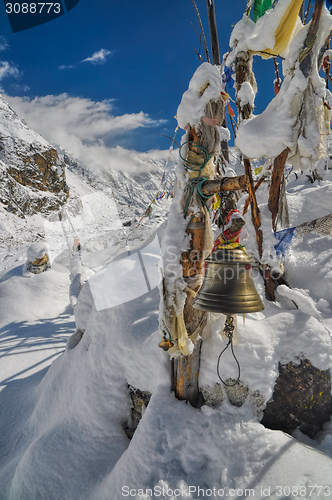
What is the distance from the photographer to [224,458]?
183 cm

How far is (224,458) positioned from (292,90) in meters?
2.88

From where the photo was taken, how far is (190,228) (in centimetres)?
212

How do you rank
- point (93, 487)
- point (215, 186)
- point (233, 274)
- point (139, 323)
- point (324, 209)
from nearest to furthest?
point (233, 274) → point (215, 186) → point (93, 487) → point (139, 323) → point (324, 209)

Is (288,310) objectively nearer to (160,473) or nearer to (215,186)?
(215,186)

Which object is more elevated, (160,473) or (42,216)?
(42,216)

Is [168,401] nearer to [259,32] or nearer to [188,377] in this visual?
[188,377]

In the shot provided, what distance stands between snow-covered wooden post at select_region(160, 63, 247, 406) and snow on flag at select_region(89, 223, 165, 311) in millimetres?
1230

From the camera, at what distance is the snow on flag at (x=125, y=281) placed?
3.32 m

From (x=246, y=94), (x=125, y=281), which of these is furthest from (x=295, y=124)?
(x=125, y=281)

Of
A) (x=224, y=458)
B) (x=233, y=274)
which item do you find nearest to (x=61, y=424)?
(x=224, y=458)

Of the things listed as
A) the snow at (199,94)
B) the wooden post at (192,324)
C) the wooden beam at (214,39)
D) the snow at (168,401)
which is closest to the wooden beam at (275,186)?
the snow at (168,401)

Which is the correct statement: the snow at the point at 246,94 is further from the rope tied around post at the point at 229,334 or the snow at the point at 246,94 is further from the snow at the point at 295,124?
the rope tied around post at the point at 229,334

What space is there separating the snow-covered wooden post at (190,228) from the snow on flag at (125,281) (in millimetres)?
1230

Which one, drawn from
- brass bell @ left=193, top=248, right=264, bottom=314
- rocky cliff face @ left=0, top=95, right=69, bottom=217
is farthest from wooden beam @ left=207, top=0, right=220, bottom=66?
rocky cliff face @ left=0, top=95, right=69, bottom=217
